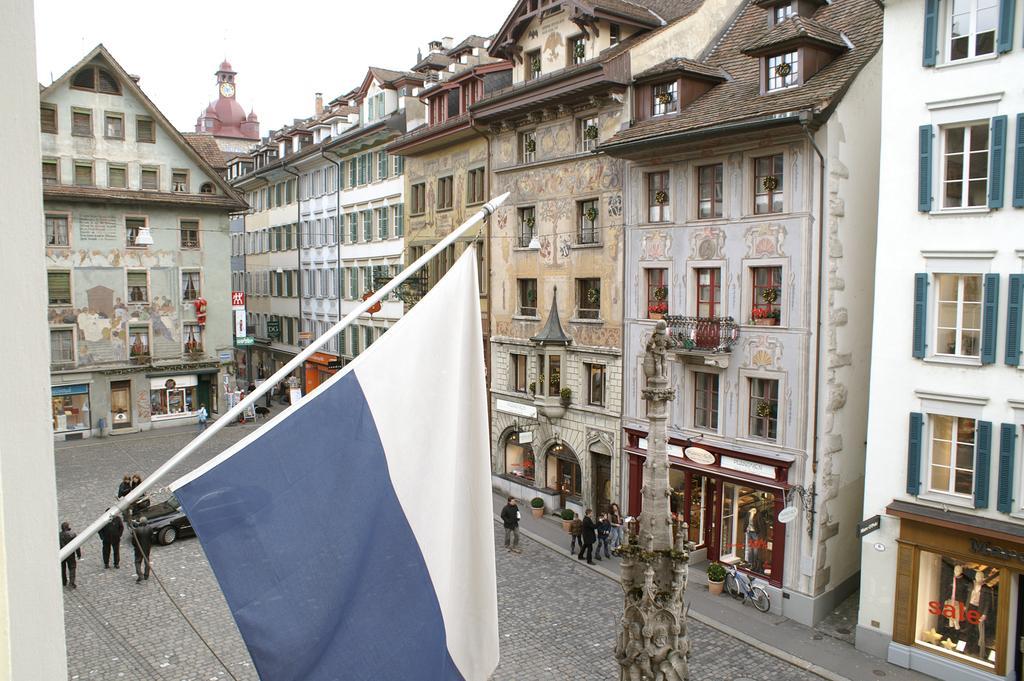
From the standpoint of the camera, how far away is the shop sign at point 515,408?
30.0m

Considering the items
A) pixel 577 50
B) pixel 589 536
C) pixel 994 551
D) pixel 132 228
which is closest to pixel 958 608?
pixel 994 551

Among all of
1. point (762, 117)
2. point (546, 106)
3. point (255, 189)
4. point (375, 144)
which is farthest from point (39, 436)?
point (255, 189)

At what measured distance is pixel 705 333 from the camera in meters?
22.7

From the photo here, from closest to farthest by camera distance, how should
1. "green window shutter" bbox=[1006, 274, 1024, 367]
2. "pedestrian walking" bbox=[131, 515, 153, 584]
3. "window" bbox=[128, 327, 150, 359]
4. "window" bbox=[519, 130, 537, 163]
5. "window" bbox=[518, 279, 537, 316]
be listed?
"green window shutter" bbox=[1006, 274, 1024, 367] → "pedestrian walking" bbox=[131, 515, 153, 584] → "window" bbox=[519, 130, 537, 163] → "window" bbox=[518, 279, 537, 316] → "window" bbox=[128, 327, 150, 359]

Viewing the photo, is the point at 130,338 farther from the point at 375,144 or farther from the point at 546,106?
the point at 546,106

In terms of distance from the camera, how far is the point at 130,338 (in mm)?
41188

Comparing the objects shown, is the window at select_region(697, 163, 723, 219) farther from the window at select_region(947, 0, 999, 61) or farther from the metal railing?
the window at select_region(947, 0, 999, 61)

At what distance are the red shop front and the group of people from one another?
1.92 meters

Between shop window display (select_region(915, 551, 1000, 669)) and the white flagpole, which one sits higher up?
the white flagpole

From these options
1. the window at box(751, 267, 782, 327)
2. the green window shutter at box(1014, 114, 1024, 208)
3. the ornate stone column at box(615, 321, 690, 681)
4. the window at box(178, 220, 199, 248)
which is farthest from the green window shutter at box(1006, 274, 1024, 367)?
the window at box(178, 220, 199, 248)

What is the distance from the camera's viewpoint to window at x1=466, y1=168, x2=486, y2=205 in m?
33.0

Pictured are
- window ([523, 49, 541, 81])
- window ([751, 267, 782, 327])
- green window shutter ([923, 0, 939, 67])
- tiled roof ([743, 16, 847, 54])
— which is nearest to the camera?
green window shutter ([923, 0, 939, 67])

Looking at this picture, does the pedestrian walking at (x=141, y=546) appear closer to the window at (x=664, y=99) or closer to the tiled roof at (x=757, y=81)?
the tiled roof at (x=757, y=81)

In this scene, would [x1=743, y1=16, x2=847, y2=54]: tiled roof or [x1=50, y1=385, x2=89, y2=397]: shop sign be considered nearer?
[x1=743, y1=16, x2=847, y2=54]: tiled roof
